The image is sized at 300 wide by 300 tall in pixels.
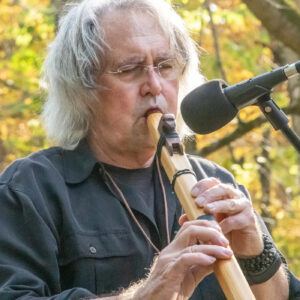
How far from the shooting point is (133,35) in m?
3.12

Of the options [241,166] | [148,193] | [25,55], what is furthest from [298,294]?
[25,55]

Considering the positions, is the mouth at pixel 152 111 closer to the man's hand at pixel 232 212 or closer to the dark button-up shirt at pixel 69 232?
the dark button-up shirt at pixel 69 232

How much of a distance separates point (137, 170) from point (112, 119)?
0.80ft

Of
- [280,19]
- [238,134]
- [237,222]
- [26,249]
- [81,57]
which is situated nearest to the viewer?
[237,222]

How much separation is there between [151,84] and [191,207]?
0.76 meters

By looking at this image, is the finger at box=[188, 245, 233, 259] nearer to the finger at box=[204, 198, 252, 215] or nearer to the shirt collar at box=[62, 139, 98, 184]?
the finger at box=[204, 198, 252, 215]

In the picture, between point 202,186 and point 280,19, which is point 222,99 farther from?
point 280,19

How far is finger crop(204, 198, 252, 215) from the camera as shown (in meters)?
2.39

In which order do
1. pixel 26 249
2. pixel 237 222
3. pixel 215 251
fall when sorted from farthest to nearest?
pixel 26 249
pixel 237 222
pixel 215 251

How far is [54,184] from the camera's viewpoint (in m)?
2.92

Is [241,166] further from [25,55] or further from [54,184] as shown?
[54,184]

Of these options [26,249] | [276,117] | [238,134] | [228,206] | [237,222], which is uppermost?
[276,117]

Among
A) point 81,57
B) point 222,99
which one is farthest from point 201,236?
point 81,57

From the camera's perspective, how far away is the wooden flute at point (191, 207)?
218cm
